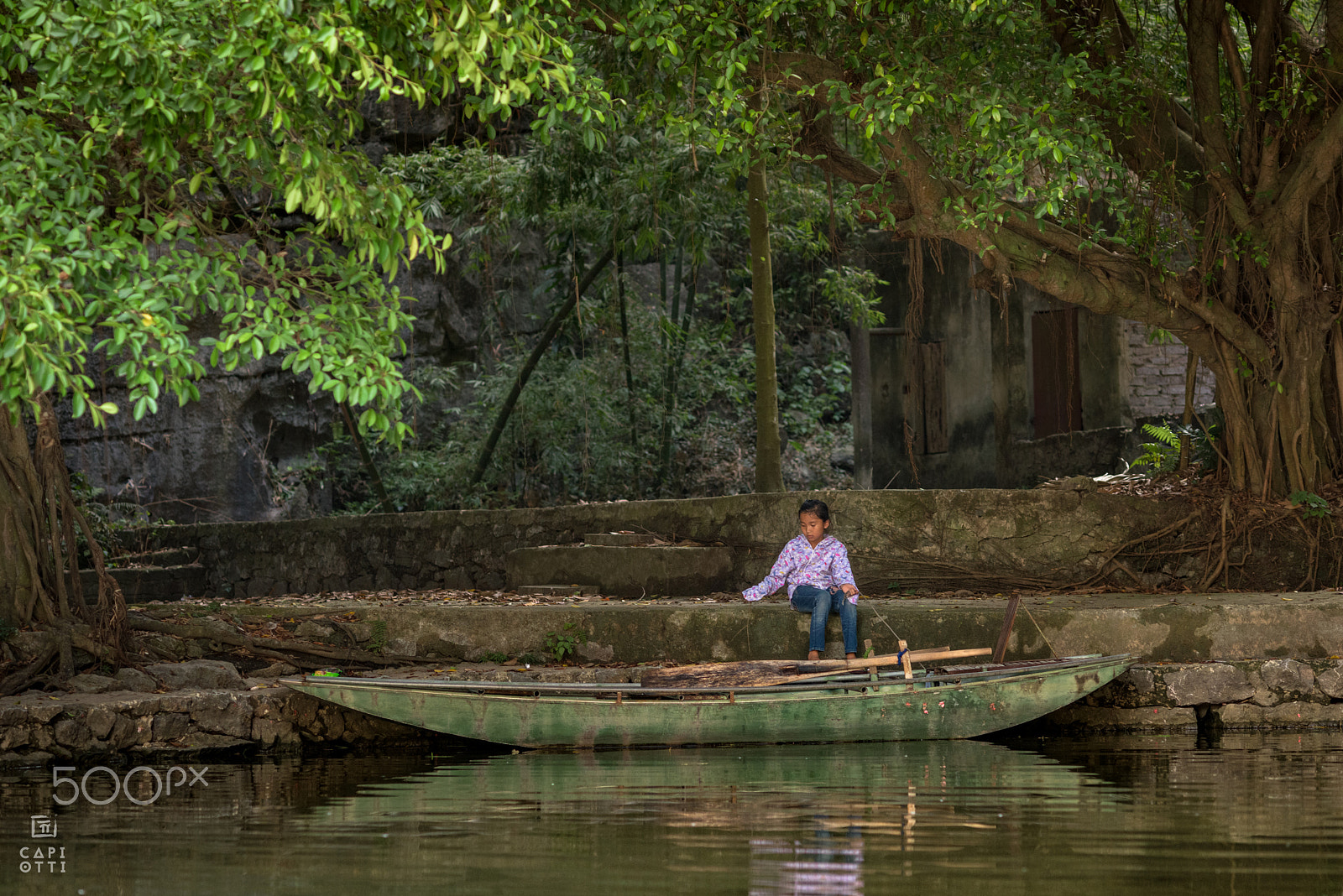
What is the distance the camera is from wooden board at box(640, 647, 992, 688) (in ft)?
21.9

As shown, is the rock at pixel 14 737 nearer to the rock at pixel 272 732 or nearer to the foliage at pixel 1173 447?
the rock at pixel 272 732

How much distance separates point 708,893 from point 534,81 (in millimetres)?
3111

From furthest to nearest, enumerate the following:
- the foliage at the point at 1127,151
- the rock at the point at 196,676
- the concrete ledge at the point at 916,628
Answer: the foliage at the point at 1127,151 < the concrete ledge at the point at 916,628 < the rock at the point at 196,676

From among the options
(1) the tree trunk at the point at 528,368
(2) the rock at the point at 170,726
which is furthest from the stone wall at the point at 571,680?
(1) the tree trunk at the point at 528,368

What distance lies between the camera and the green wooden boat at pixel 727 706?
6547mm

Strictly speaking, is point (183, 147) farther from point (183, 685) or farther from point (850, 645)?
point (850, 645)

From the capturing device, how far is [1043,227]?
26.6 ft

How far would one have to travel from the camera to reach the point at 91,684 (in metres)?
6.88

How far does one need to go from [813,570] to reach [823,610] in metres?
0.25

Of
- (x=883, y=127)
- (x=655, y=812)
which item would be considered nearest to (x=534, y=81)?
(x=655, y=812)
